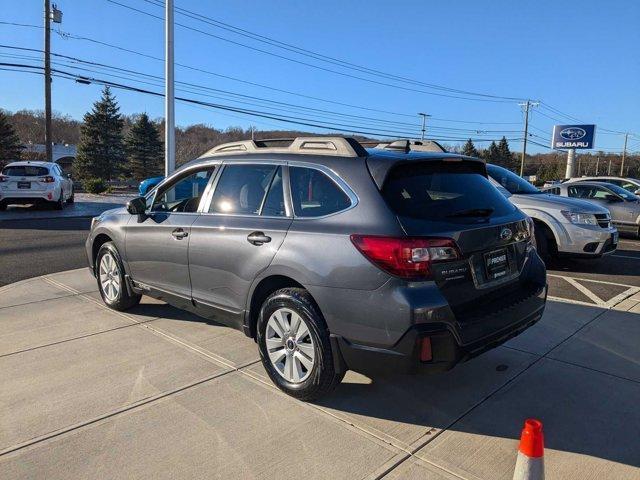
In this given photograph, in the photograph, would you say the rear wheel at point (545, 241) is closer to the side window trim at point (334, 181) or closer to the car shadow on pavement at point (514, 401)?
the car shadow on pavement at point (514, 401)

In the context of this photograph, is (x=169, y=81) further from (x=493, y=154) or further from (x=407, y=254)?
(x=493, y=154)

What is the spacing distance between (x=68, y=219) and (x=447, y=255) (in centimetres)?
1427


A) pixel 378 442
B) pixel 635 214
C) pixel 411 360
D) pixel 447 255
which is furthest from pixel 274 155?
pixel 635 214

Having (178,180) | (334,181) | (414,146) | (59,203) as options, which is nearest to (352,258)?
(334,181)

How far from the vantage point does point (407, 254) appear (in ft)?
9.66

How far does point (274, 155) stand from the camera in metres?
3.96

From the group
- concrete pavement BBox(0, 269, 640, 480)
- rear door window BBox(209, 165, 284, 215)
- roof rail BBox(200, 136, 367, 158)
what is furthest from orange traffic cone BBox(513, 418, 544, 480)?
rear door window BBox(209, 165, 284, 215)

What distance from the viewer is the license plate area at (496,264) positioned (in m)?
3.33

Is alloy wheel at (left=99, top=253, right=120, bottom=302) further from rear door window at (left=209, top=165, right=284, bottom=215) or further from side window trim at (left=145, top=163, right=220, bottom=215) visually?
rear door window at (left=209, top=165, right=284, bottom=215)

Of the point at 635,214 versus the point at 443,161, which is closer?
the point at 443,161

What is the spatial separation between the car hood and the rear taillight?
6136 millimetres

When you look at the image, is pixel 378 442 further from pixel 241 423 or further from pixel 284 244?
pixel 284 244

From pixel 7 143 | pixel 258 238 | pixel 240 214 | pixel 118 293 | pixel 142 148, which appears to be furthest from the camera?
pixel 142 148

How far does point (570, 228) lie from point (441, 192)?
559cm
